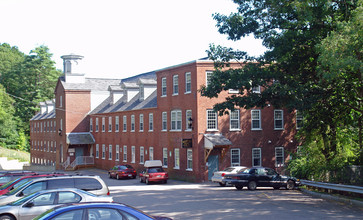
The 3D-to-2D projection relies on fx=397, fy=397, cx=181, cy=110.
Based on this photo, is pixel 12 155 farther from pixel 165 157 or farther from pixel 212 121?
pixel 212 121

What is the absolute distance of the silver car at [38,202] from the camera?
13.6 m

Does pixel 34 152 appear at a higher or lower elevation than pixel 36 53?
lower

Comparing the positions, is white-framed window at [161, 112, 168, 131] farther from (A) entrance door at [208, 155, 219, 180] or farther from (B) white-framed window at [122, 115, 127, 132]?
(B) white-framed window at [122, 115, 127, 132]

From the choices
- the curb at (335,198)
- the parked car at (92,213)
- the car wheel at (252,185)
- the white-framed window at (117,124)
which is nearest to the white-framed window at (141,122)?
the white-framed window at (117,124)

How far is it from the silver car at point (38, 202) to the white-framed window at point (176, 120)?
2470 centimetres

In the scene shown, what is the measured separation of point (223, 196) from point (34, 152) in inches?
2555

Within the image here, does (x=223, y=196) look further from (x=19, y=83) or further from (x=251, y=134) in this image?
(x=19, y=83)

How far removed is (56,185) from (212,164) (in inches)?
829

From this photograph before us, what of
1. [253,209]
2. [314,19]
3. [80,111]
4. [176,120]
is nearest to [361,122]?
[314,19]

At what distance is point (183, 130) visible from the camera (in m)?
37.8

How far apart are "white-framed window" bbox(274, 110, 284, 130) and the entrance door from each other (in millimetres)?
7127

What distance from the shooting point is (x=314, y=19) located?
2012 cm

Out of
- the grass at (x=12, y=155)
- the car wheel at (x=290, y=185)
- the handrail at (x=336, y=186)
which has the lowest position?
the grass at (x=12, y=155)

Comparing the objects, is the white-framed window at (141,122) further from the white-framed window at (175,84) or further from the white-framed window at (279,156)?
the white-framed window at (279,156)
